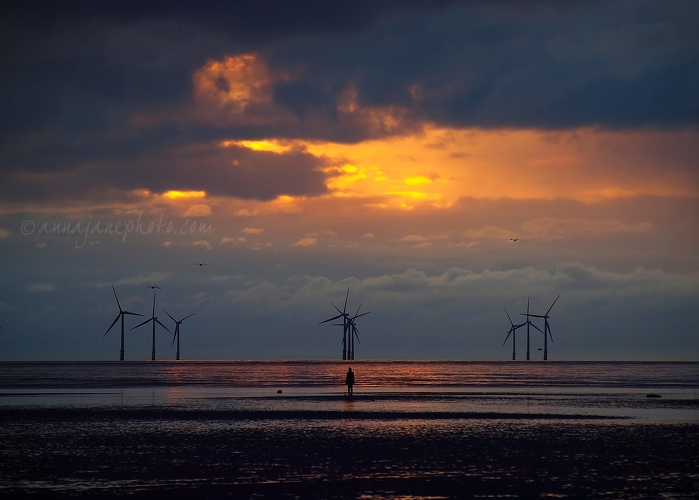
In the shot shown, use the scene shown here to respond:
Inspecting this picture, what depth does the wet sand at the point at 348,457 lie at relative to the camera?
29.8 m

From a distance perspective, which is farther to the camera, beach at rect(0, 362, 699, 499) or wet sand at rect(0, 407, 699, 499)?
beach at rect(0, 362, 699, 499)

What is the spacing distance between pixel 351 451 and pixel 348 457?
1795mm

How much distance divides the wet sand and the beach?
0.07m

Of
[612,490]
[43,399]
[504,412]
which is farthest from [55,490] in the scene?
[43,399]

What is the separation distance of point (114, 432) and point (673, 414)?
39.1 metres

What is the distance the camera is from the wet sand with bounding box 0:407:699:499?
2978cm

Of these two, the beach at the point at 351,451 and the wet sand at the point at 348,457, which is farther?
the beach at the point at 351,451

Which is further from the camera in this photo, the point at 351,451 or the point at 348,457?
the point at 351,451

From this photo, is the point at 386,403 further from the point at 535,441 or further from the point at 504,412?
the point at 535,441

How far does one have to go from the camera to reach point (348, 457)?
1468 inches

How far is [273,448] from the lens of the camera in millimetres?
40375

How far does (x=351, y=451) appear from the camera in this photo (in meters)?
39.1

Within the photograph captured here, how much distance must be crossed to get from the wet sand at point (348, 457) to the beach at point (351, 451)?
0.23 ft

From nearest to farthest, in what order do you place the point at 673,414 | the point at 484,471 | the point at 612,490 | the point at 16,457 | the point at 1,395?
the point at 612,490 → the point at 484,471 → the point at 16,457 → the point at 673,414 → the point at 1,395
